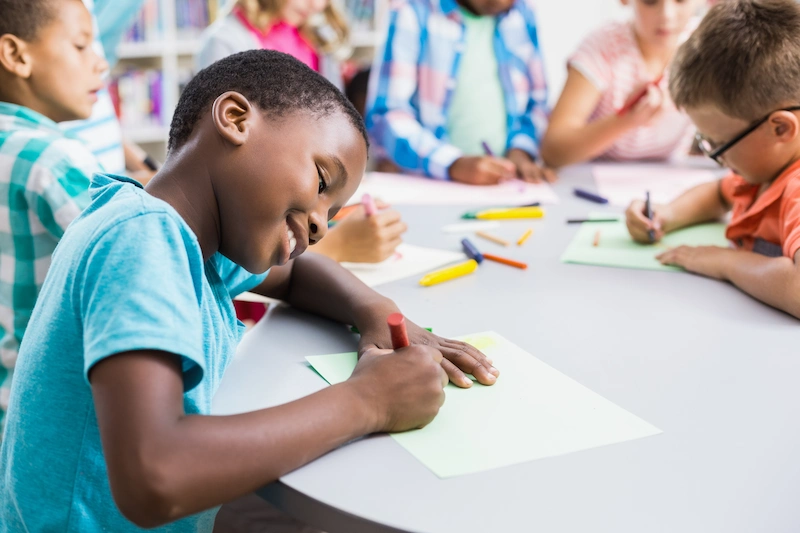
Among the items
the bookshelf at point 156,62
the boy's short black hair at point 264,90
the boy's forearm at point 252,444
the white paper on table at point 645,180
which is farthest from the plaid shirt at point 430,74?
the bookshelf at point 156,62

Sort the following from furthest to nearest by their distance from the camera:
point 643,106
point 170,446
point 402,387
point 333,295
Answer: point 643,106 → point 333,295 → point 402,387 → point 170,446

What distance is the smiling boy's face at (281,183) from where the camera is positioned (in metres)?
0.62

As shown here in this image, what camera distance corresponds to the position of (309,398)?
533mm

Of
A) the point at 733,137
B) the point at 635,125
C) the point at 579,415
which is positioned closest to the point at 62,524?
the point at 579,415

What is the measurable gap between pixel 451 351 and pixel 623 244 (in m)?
0.57

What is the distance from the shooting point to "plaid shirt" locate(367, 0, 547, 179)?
69.3 inches

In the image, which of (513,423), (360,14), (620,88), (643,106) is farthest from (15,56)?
(360,14)

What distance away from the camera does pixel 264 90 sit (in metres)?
0.65

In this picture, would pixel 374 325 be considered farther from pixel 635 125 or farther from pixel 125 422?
pixel 635 125

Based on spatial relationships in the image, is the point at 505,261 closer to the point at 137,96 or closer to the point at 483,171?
the point at 483,171

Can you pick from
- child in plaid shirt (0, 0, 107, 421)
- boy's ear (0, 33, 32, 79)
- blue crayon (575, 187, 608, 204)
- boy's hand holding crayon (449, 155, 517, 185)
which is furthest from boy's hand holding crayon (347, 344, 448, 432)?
boy's hand holding crayon (449, 155, 517, 185)

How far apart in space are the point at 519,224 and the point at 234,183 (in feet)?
2.39

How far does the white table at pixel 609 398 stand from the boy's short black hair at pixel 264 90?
0.24 m

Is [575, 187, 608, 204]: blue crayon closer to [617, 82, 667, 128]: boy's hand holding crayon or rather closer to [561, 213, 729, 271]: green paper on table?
[561, 213, 729, 271]: green paper on table
